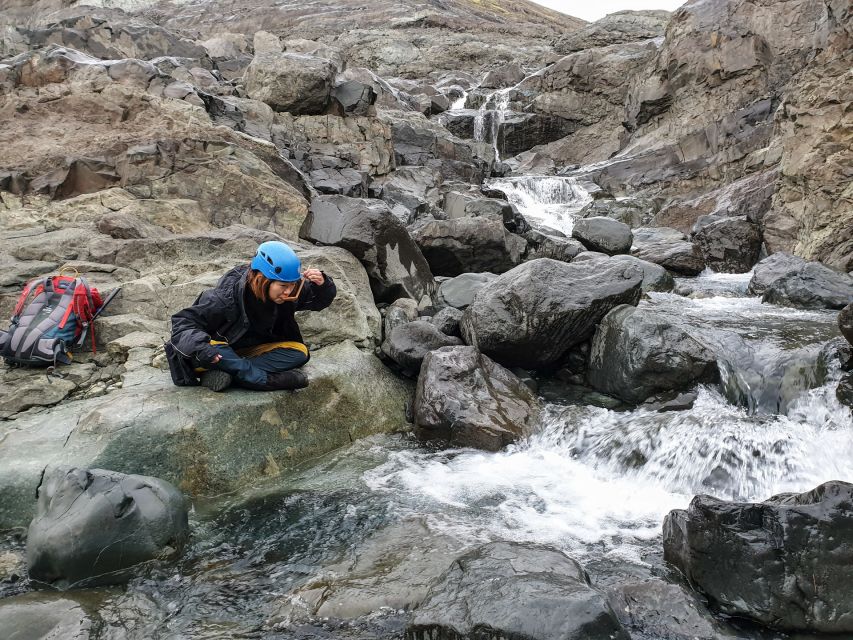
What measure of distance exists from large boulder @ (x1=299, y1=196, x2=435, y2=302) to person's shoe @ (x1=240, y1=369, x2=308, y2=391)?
10.3ft

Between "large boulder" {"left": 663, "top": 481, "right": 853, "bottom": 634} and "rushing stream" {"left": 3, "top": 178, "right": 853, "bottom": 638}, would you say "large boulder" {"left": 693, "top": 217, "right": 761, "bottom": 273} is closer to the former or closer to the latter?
"rushing stream" {"left": 3, "top": 178, "right": 853, "bottom": 638}

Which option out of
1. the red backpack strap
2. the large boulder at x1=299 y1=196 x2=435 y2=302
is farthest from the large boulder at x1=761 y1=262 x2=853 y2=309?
the red backpack strap

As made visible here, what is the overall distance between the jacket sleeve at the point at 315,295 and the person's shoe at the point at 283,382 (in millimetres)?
673

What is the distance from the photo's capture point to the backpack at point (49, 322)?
6.09m

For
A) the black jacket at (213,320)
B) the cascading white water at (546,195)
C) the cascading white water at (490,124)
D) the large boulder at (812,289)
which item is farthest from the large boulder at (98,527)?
the cascading white water at (490,124)

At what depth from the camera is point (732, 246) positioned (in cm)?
1516

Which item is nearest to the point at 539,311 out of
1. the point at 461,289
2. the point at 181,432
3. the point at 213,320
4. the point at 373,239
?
the point at 461,289

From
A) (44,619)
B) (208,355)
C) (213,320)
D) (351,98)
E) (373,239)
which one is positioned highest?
(351,98)

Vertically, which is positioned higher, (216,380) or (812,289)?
(812,289)

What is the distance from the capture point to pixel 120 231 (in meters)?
8.95

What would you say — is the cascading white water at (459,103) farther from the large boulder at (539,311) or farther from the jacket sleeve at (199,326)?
the jacket sleeve at (199,326)

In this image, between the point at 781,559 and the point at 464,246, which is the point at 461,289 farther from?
the point at 781,559

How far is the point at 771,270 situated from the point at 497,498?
919 centimetres

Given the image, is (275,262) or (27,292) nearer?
(275,262)
